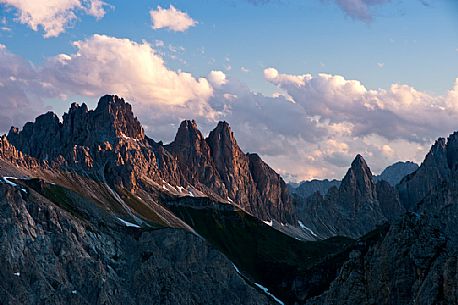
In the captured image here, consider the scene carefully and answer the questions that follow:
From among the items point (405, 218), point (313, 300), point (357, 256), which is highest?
point (405, 218)

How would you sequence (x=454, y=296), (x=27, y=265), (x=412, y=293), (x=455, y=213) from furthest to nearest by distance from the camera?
(x=27, y=265), (x=455, y=213), (x=412, y=293), (x=454, y=296)

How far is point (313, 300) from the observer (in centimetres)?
6034

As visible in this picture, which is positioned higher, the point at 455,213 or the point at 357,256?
the point at 455,213

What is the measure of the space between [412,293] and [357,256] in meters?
5.75

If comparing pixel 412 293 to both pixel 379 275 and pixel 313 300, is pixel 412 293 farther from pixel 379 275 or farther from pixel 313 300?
pixel 313 300

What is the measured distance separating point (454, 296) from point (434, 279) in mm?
2096

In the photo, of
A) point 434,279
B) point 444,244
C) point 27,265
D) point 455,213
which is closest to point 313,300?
point 444,244

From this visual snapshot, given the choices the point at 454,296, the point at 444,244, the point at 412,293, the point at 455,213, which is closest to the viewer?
the point at 454,296

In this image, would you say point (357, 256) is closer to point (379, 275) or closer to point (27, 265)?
point (379, 275)

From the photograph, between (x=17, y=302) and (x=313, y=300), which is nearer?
(x=313, y=300)

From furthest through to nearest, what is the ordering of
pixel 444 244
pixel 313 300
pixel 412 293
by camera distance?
pixel 313 300, pixel 444 244, pixel 412 293

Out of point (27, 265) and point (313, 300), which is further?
point (27, 265)

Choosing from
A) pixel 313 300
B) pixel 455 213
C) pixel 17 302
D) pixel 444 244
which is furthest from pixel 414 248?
pixel 17 302

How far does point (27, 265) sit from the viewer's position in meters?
198
